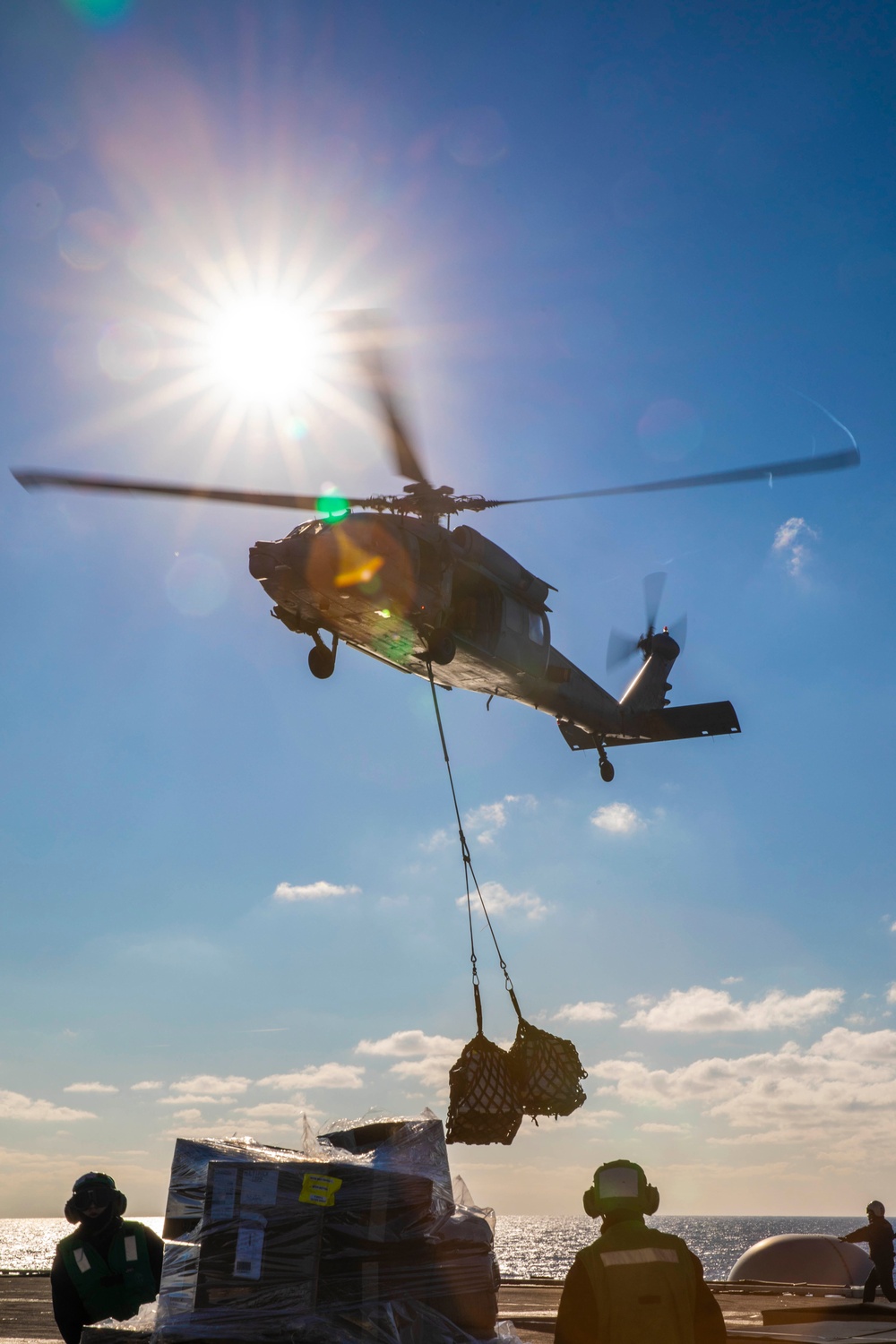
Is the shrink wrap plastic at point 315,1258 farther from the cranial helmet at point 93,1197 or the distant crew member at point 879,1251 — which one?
the distant crew member at point 879,1251

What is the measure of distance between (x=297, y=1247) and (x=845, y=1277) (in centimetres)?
1464

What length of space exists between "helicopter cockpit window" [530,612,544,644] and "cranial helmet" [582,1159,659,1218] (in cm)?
1139

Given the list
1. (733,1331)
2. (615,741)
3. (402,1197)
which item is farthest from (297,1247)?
(615,741)

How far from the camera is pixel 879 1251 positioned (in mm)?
14422

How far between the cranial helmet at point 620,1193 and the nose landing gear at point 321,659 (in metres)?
9.05

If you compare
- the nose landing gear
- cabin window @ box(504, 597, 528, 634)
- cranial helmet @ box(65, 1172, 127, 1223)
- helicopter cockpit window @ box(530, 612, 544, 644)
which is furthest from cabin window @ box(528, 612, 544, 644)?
cranial helmet @ box(65, 1172, 127, 1223)

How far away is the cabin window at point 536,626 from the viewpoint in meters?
15.7

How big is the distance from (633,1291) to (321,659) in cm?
953

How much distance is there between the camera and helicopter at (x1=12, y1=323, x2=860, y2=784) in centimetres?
1259

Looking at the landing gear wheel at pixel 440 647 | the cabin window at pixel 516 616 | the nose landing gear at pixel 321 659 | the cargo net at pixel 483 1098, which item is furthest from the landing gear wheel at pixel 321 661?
the cargo net at pixel 483 1098

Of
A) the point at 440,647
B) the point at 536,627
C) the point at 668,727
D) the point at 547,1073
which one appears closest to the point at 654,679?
the point at 668,727

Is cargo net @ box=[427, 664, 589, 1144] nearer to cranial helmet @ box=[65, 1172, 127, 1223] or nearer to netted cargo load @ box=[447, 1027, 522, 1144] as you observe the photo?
netted cargo load @ box=[447, 1027, 522, 1144]

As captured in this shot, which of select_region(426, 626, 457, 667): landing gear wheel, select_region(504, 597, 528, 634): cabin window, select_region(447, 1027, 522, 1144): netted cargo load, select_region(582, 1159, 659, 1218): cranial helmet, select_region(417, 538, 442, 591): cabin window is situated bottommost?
select_region(582, 1159, 659, 1218): cranial helmet

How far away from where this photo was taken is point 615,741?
19.6m
